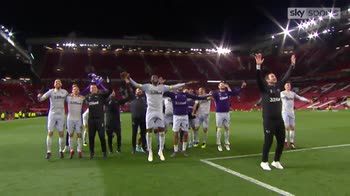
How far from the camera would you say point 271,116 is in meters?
8.20

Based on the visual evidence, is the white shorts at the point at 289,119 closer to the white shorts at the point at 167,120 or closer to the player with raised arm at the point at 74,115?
the white shorts at the point at 167,120

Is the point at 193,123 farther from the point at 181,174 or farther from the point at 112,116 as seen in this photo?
the point at 181,174

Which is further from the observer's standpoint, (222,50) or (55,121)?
(222,50)

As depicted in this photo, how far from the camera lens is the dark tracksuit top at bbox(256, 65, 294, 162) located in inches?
321

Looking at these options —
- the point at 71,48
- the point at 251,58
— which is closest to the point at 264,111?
the point at 71,48

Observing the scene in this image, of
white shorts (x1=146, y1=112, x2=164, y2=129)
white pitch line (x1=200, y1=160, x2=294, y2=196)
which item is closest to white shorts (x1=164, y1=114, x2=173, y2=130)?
white shorts (x1=146, y1=112, x2=164, y2=129)

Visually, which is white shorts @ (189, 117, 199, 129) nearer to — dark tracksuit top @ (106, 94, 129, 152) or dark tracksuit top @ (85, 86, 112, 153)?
dark tracksuit top @ (106, 94, 129, 152)

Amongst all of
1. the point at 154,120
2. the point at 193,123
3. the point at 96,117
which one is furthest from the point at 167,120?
the point at 96,117

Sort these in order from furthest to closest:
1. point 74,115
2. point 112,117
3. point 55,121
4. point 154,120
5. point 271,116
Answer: point 112,117 < point 74,115 < point 55,121 < point 154,120 < point 271,116

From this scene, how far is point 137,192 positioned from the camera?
6109mm

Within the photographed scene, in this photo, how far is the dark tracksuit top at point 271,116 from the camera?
8.16 m

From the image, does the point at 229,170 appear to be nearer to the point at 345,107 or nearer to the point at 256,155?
the point at 256,155

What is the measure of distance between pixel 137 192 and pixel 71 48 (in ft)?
193

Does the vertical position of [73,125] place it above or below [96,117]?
below
